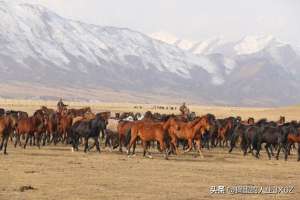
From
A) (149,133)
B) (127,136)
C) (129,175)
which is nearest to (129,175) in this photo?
(129,175)

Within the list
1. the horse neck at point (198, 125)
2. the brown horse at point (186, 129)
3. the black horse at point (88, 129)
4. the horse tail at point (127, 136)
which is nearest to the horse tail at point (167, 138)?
the brown horse at point (186, 129)

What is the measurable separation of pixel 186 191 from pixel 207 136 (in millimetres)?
17221

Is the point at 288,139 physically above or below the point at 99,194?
above

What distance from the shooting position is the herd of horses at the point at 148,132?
27.7 m

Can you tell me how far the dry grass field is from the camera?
17.0 meters

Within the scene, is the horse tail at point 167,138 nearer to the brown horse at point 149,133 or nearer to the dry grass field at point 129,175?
the brown horse at point 149,133

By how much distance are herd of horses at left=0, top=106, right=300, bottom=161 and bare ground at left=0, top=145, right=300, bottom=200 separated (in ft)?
2.54

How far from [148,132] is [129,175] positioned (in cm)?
682

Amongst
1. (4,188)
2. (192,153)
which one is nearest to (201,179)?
A: (4,188)

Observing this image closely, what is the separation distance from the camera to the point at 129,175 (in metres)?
20.7

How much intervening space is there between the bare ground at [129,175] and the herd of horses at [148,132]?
0.77 m

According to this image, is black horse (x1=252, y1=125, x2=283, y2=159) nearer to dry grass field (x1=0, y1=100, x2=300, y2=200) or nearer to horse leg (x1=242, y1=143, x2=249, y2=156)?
horse leg (x1=242, y1=143, x2=249, y2=156)

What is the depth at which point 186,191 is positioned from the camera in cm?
1761

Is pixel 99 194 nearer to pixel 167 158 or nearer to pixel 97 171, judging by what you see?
pixel 97 171
